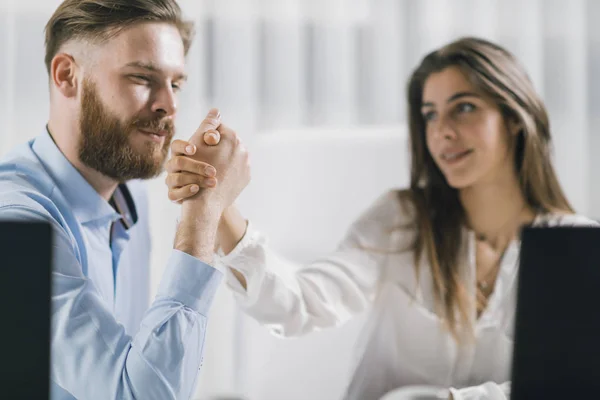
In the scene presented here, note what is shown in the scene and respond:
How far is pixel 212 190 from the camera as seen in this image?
3.77ft

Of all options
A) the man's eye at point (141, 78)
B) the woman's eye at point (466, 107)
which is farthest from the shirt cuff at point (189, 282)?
the woman's eye at point (466, 107)

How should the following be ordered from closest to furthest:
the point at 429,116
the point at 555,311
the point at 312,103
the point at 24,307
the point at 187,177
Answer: the point at 24,307, the point at 555,311, the point at 187,177, the point at 429,116, the point at 312,103

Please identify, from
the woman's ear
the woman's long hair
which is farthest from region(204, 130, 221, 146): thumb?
the woman's ear

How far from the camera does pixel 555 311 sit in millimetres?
676

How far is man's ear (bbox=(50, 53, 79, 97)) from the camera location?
4.06 feet

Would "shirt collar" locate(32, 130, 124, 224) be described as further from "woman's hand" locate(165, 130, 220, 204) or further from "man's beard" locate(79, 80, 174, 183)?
"woman's hand" locate(165, 130, 220, 204)

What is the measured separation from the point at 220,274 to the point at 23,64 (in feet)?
4.31

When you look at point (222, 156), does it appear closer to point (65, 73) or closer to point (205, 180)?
point (205, 180)

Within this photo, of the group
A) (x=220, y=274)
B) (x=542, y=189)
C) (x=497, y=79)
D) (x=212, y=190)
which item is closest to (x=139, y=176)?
(x=212, y=190)

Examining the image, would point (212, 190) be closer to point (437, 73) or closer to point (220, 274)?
point (220, 274)

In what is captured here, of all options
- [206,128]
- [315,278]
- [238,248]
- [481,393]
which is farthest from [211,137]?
[481,393]

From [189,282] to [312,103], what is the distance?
1.35 meters

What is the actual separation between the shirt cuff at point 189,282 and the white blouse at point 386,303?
39cm

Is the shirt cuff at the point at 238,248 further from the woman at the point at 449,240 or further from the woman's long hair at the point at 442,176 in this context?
the woman's long hair at the point at 442,176
